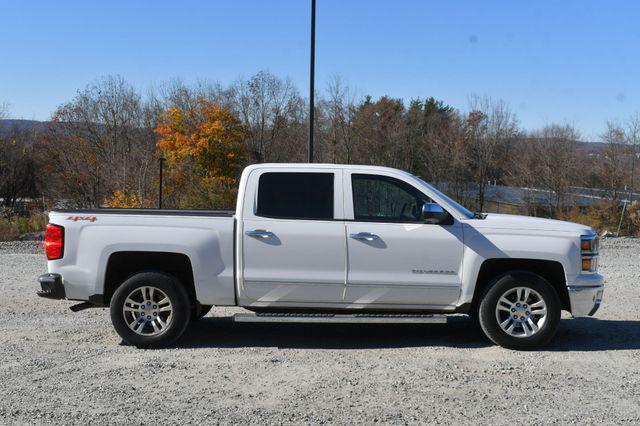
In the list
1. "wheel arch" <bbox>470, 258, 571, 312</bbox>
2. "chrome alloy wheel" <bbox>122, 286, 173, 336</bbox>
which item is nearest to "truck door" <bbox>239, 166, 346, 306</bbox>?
"chrome alloy wheel" <bbox>122, 286, 173, 336</bbox>

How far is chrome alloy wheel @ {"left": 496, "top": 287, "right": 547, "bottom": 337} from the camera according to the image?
6699 millimetres

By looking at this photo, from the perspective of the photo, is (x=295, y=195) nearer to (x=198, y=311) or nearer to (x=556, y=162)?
(x=198, y=311)

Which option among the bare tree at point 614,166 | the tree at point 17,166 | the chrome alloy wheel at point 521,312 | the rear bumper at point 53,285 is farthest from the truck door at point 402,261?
the tree at point 17,166

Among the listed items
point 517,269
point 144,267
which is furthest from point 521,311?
point 144,267

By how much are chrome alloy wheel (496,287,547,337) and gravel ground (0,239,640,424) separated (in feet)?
0.81

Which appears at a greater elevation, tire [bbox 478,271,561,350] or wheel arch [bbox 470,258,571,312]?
wheel arch [bbox 470,258,571,312]

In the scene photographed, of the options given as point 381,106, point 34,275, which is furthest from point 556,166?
point 34,275

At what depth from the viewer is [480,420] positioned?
477 centimetres

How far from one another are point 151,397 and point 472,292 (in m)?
3.35

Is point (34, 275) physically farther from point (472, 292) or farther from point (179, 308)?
point (472, 292)

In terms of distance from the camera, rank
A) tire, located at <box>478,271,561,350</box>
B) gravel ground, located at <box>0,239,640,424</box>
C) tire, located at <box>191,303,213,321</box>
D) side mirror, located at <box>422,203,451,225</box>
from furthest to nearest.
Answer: tire, located at <box>191,303,213,321</box> < tire, located at <box>478,271,561,350</box> < side mirror, located at <box>422,203,451,225</box> < gravel ground, located at <box>0,239,640,424</box>

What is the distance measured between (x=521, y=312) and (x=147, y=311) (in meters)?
3.88

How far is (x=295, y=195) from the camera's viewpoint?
689cm

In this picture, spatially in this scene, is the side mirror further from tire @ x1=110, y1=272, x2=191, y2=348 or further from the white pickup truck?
tire @ x1=110, y1=272, x2=191, y2=348
